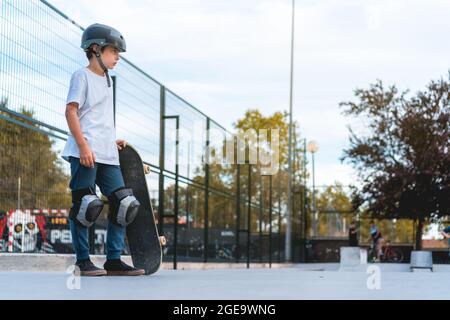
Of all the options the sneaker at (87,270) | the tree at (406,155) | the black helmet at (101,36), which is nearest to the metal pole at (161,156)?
the sneaker at (87,270)

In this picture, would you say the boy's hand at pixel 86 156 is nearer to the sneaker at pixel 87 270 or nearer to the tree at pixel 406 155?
the sneaker at pixel 87 270

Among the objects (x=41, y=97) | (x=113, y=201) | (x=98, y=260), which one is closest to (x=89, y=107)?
(x=113, y=201)

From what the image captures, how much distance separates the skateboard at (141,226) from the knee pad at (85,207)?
2.09ft

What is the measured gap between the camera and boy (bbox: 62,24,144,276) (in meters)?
5.33

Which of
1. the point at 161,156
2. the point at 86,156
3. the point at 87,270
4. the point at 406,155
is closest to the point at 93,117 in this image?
the point at 86,156

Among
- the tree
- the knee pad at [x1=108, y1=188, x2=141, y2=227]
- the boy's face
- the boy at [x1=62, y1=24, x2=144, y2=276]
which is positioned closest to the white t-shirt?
the boy at [x1=62, y1=24, x2=144, y2=276]

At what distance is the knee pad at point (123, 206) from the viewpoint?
5.41m

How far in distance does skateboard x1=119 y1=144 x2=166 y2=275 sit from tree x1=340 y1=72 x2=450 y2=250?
2327 centimetres

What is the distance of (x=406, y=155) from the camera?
1154 inches

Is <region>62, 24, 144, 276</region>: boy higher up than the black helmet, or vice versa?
the black helmet

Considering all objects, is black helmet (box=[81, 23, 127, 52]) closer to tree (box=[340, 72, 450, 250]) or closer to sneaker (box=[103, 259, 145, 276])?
sneaker (box=[103, 259, 145, 276])

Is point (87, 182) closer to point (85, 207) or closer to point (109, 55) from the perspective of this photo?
point (85, 207)

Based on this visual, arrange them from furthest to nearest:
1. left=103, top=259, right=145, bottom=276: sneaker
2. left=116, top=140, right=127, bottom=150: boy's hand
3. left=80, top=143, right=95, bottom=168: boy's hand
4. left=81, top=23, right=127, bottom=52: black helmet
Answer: left=116, top=140, right=127, bottom=150: boy's hand, left=103, top=259, right=145, bottom=276: sneaker, left=81, top=23, right=127, bottom=52: black helmet, left=80, top=143, right=95, bottom=168: boy's hand
